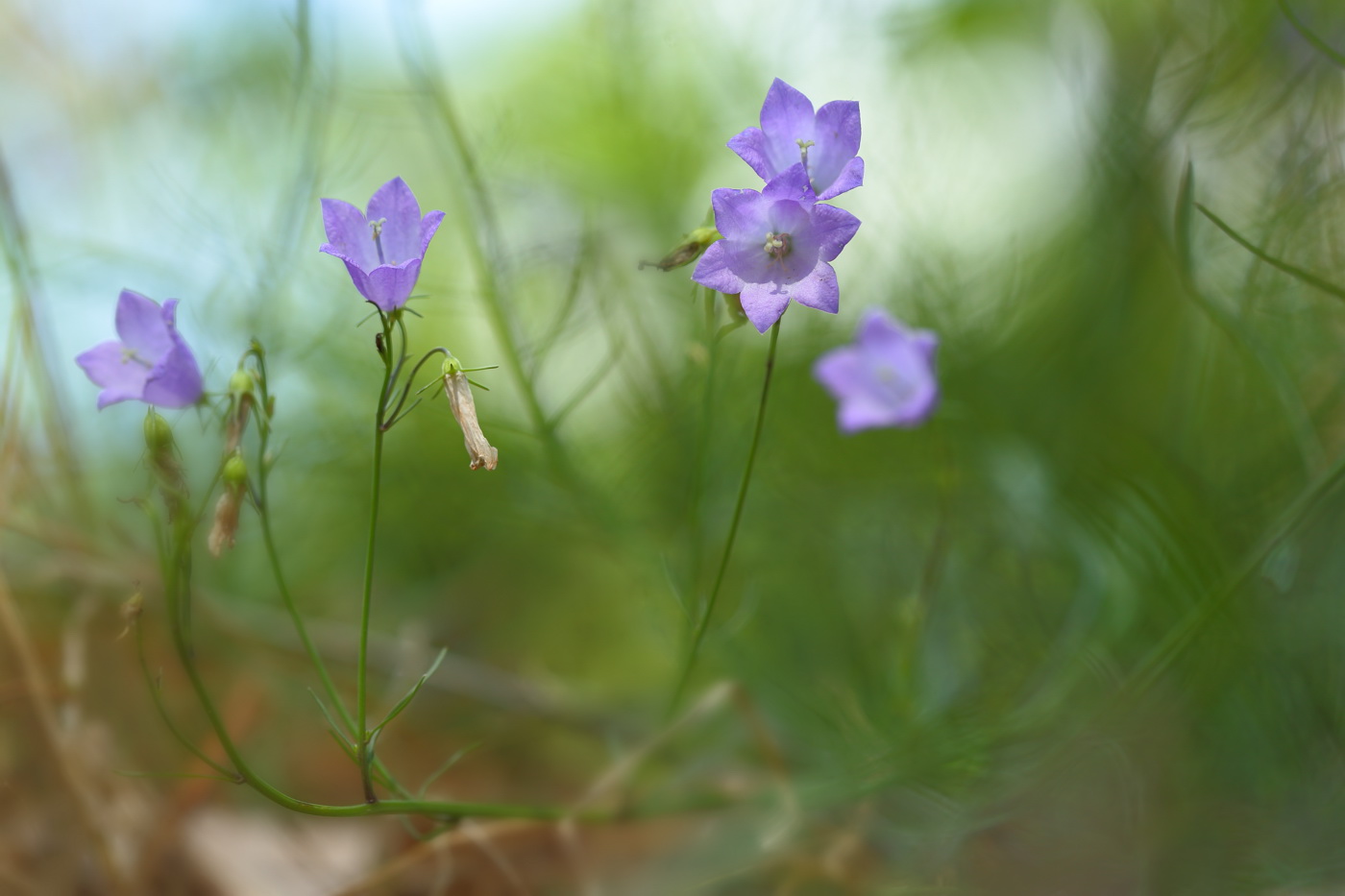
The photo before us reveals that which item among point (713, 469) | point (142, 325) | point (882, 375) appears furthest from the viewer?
point (713, 469)

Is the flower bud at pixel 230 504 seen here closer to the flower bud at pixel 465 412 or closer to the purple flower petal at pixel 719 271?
the flower bud at pixel 465 412

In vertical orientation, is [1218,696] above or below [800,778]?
above

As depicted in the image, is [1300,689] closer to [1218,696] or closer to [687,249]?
[1218,696]

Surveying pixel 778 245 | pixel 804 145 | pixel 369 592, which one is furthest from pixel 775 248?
pixel 369 592

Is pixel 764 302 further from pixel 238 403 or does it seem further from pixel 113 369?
pixel 113 369

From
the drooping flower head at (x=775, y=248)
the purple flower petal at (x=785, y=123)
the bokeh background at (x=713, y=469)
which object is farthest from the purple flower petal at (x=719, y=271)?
the bokeh background at (x=713, y=469)

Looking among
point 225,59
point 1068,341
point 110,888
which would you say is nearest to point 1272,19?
point 1068,341
